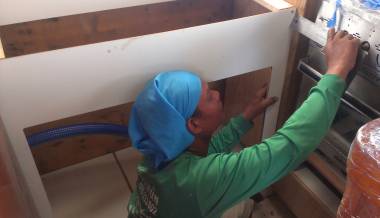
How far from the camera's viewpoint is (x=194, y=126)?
93cm

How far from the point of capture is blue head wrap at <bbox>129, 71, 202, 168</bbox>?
2.70 feet

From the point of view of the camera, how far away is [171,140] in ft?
2.75

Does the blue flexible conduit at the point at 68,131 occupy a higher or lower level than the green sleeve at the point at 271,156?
lower

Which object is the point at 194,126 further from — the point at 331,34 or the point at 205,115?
the point at 331,34

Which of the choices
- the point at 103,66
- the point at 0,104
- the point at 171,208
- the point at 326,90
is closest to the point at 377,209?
the point at 326,90

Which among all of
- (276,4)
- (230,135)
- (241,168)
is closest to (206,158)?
(241,168)

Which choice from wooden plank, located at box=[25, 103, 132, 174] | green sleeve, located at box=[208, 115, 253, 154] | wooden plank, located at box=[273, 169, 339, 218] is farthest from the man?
wooden plank, located at box=[25, 103, 132, 174]

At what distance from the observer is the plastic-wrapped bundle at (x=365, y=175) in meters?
0.69

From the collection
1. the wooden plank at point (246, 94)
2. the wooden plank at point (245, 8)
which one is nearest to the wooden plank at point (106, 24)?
the wooden plank at point (245, 8)

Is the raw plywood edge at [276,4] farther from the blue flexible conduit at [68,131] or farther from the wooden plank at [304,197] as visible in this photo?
the blue flexible conduit at [68,131]

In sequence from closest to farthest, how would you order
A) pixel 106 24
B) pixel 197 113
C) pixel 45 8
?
pixel 197 113 → pixel 45 8 → pixel 106 24

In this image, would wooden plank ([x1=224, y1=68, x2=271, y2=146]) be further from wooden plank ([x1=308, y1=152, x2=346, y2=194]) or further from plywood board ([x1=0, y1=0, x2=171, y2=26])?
plywood board ([x1=0, y1=0, x2=171, y2=26])

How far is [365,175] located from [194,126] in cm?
40

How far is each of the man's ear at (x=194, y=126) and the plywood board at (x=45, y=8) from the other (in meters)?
0.63
